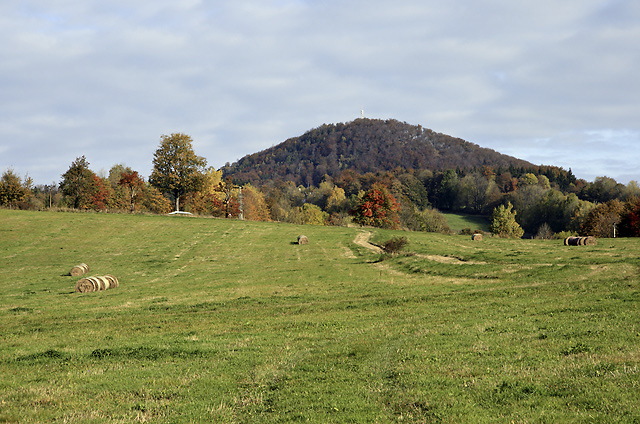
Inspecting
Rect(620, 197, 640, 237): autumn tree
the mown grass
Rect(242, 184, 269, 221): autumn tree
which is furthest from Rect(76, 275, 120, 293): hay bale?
the mown grass

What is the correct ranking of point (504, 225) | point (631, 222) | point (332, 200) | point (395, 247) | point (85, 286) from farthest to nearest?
1. point (332, 200)
2. point (504, 225)
3. point (631, 222)
4. point (395, 247)
5. point (85, 286)

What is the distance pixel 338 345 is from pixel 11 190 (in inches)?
3942

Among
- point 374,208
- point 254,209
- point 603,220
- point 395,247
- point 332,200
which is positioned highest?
point 332,200

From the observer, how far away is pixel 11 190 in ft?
307

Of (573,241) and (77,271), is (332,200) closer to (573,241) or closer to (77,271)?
(573,241)

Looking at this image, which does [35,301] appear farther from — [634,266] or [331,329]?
[634,266]

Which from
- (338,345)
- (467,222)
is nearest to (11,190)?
(338,345)

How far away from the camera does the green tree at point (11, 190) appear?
305ft

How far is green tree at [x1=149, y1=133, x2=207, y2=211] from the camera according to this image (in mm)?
95875

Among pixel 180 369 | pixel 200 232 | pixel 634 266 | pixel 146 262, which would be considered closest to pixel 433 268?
pixel 634 266

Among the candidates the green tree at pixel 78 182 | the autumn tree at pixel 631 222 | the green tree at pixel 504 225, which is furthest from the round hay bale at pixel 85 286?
the green tree at pixel 504 225

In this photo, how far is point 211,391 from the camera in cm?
1175

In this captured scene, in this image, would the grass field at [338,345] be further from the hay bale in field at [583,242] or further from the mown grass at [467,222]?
the mown grass at [467,222]

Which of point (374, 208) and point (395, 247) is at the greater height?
point (374, 208)
